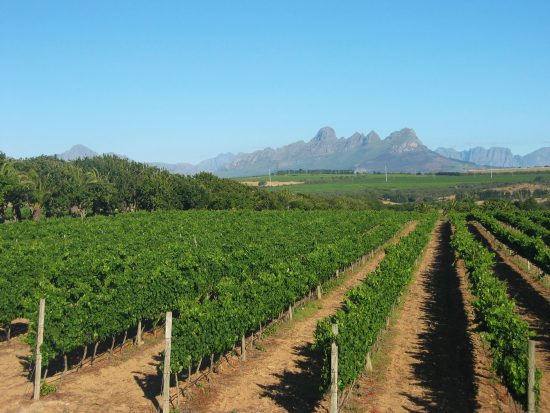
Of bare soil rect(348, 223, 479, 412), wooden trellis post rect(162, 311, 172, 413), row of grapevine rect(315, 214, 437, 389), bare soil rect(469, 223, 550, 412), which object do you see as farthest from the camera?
bare soil rect(469, 223, 550, 412)

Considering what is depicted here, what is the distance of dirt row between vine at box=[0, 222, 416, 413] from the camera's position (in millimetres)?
13008

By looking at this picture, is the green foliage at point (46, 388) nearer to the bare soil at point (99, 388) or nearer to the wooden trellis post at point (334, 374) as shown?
the bare soil at point (99, 388)

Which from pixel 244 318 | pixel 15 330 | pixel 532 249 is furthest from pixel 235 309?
pixel 532 249

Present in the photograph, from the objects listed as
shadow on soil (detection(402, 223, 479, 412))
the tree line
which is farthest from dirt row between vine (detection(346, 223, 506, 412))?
the tree line

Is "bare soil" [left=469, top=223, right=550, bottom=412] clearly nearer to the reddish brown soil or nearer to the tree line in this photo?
the reddish brown soil

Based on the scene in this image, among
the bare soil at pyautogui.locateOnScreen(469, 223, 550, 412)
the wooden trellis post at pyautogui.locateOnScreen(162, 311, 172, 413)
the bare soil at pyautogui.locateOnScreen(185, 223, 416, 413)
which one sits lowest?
the bare soil at pyautogui.locateOnScreen(185, 223, 416, 413)

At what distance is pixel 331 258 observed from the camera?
2772cm

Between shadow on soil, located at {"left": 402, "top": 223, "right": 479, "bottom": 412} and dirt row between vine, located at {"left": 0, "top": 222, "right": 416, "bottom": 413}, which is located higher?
shadow on soil, located at {"left": 402, "top": 223, "right": 479, "bottom": 412}

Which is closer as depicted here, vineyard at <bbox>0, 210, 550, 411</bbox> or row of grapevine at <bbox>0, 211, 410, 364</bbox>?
vineyard at <bbox>0, 210, 550, 411</bbox>

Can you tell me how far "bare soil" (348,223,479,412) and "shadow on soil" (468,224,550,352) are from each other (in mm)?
2582

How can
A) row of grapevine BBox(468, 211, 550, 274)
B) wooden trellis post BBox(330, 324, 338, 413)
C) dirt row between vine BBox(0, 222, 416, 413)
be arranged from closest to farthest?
wooden trellis post BBox(330, 324, 338, 413), dirt row between vine BBox(0, 222, 416, 413), row of grapevine BBox(468, 211, 550, 274)

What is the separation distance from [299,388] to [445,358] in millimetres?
5491

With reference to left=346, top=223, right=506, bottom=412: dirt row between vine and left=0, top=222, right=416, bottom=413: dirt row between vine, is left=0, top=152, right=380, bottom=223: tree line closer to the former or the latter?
left=0, top=222, right=416, bottom=413: dirt row between vine

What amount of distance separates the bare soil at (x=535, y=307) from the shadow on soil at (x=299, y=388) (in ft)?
18.9
